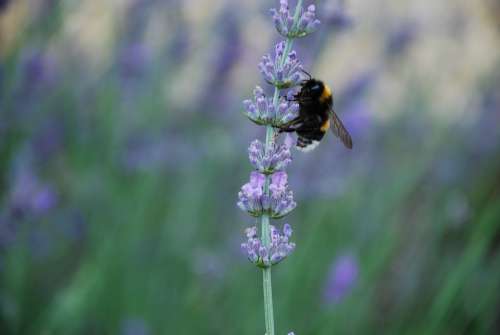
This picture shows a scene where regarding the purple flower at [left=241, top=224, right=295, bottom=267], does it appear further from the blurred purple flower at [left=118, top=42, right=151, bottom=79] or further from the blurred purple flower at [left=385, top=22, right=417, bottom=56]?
the blurred purple flower at [left=385, top=22, right=417, bottom=56]

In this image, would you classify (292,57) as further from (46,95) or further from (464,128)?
(464,128)

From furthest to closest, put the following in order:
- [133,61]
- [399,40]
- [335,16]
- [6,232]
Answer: [399,40] → [133,61] → [335,16] → [6,232]

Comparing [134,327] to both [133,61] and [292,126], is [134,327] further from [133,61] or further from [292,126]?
[292,126]

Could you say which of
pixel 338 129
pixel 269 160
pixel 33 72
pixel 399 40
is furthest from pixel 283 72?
pixel 399 40

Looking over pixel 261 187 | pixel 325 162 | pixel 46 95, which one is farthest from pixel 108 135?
pixel 261 187

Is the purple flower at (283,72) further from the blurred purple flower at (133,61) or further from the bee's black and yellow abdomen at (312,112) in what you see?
the blurred purple flower at (133,61)

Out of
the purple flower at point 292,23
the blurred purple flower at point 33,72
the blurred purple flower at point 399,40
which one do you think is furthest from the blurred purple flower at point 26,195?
the blurred purple flower at point 399,40

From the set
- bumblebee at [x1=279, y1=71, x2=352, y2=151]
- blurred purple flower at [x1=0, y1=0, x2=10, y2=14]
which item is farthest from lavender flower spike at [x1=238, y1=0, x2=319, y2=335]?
blurred purple flower at [x1=0, y1=0, x2=10, y2=14]
